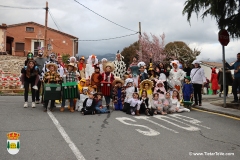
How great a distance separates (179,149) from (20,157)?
2933 mm

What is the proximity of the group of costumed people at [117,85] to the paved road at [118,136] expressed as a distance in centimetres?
57

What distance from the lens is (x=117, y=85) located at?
11031 mm

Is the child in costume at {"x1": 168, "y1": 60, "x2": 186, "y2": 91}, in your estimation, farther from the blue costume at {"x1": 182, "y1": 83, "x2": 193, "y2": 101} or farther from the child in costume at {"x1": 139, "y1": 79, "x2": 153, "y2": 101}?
the child in costume at {"x1": 139, "y1": 79, "x2": 153, "y2": 101}

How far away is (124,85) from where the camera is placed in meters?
11.2

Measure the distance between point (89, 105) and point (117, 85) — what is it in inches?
57.5

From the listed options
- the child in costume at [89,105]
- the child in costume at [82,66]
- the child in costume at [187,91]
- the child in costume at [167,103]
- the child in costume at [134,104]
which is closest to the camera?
the child in costume at [89,105]

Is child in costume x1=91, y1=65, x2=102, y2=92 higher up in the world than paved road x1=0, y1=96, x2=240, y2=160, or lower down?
higher up

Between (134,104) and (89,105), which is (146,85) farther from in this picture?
(89,105)

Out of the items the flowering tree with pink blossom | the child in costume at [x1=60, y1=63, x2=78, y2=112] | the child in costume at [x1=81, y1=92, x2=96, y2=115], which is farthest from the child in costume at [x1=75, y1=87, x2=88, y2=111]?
the flowering tree with pink blossom

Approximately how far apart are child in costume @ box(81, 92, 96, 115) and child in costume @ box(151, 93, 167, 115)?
1.96 m

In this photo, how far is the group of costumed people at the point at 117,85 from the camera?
33.6 ft

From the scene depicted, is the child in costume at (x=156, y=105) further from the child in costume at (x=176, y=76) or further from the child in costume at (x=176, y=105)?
the child in costume at (x=176, y=76)

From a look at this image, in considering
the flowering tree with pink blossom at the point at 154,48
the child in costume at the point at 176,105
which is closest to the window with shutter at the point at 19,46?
the flowering tree with pink blossom at the point at 154,48

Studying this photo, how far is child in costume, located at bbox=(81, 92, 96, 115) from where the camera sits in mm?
9880
